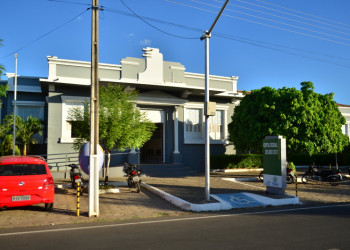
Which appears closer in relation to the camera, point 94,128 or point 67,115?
point 94,128

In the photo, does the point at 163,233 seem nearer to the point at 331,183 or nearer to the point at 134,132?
the point at 134,132

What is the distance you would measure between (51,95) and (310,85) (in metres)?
14.7

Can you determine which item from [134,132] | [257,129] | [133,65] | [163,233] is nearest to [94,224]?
[163,233]

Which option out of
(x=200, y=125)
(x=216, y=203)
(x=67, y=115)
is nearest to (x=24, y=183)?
(x=216, y=203)

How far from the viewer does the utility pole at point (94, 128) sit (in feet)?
30.3

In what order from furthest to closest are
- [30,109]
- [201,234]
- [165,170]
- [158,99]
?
[30,109] < [158,99] < [165,170] < [201,234]

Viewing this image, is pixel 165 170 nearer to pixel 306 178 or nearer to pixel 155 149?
pixel 155 149

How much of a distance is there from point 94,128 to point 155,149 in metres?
14.3

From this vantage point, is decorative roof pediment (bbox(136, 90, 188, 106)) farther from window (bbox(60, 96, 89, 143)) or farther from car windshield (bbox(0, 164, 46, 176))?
car windshield (bbox(0, 164, 46, 176))

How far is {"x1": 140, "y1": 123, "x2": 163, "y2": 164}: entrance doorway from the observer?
68.7ft

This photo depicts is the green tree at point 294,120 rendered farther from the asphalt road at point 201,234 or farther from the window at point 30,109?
the window at point 30,109

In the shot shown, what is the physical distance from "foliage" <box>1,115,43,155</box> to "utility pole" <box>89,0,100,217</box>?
452 inches

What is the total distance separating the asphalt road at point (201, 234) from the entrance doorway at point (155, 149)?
1184 cm

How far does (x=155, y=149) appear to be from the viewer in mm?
23719
